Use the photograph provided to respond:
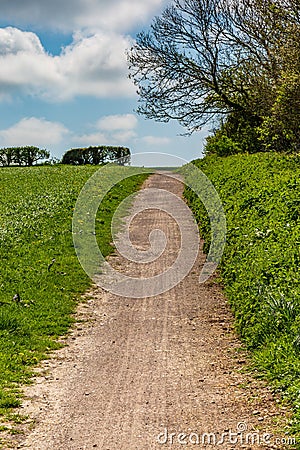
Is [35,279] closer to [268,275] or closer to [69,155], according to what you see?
[268,275]

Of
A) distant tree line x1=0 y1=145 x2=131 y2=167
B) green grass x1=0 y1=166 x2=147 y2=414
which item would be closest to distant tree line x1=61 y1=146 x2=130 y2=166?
distant tree line x1=0 y1=145 x2=131 y2=167

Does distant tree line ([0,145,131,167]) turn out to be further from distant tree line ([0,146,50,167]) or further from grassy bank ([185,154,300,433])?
grassy bank ([185,154,300,433])

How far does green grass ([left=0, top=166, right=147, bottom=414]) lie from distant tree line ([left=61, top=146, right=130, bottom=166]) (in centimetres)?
2621

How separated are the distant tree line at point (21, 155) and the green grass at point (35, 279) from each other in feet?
102

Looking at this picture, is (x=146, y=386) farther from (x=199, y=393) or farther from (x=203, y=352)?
(x=203, y=352)

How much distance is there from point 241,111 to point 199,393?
24.4m

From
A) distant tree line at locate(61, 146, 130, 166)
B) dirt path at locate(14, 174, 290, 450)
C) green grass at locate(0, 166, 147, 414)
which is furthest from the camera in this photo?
distant tree line at locate(61, 146, 130, 166)

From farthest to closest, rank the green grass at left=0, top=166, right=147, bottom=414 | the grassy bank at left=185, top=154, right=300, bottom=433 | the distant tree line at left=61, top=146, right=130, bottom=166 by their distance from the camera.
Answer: the distant tree line at left=61, top=146, right=130, bottom=166 → the green grass at left=0, top=166, right=147, bottom=414 → the grassy bank at left=185, top=154, right=300, bottom=433

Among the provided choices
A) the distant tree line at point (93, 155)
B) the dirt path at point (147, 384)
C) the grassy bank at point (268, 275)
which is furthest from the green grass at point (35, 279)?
the distant tree line at point (93, 155)

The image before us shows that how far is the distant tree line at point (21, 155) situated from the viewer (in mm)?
52125

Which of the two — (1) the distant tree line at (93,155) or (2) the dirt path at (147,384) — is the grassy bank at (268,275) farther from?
(1) the distant tree line at (93,155)

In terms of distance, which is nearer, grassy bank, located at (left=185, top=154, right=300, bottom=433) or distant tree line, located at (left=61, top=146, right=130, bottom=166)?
grassy bank, located at (left=185, top=154, right=300, bottom=433)

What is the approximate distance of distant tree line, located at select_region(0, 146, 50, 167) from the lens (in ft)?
171

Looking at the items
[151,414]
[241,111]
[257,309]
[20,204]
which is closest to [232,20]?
[241,111]
